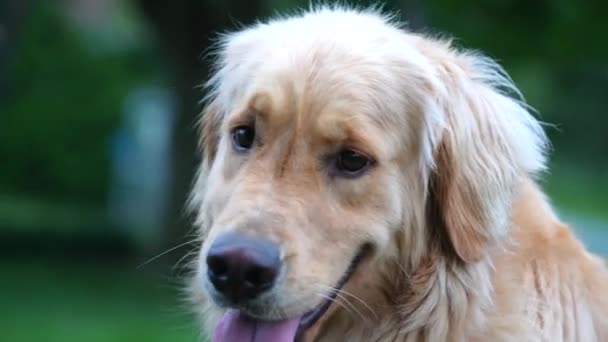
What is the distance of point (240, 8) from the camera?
48.6ft

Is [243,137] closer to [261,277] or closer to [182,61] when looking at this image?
[261,277]

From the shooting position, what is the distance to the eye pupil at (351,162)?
4270 mm

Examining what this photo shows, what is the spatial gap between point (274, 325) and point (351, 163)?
0.68 meters

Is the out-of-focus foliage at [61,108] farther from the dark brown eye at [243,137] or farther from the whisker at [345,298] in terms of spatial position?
the whisker at [345,298]

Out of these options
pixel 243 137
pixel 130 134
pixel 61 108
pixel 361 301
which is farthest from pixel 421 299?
pixel 130 134

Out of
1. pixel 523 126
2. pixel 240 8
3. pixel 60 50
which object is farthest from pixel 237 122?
pixel 60 50

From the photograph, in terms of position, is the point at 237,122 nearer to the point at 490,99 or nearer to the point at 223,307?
the point at 223,307

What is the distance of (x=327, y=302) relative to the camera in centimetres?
430

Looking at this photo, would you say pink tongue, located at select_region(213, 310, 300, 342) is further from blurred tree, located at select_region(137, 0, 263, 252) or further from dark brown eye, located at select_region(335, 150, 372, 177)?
blurred tree, located at select_region(137, 0, 263, 252)

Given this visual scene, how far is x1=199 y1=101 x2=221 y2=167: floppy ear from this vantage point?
505cm

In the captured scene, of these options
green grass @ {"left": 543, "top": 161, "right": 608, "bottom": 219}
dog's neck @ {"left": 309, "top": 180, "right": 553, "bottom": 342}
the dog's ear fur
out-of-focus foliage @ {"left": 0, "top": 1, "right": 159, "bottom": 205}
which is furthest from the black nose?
green grass @ {"left": 543, "top": 161, "right": 608, "bottom": 219}

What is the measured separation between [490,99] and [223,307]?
145cm

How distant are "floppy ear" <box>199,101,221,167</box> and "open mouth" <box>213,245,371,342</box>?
97 cm

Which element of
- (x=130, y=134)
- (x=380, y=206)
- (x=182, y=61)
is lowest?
(x=380, y=206)
